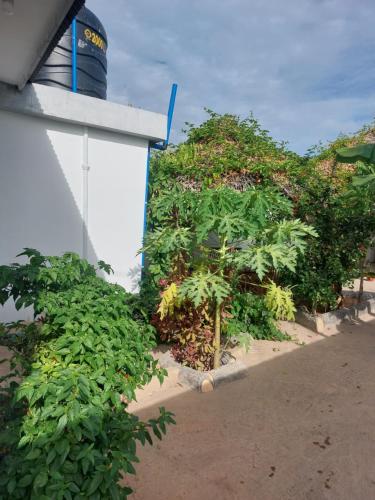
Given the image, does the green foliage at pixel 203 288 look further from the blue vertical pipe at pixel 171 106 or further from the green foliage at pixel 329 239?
the blue vertical pipe at pixel 171 106

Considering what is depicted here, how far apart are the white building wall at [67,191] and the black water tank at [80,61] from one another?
138cm

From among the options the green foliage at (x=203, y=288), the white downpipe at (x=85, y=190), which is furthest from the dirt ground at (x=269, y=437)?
the white downpipe at (x=85, y=190)

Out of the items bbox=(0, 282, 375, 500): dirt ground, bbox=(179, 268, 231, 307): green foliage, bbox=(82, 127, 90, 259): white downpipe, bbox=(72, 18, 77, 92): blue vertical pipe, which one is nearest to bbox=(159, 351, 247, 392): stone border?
bbox=(0, 282, 375, 500): dirt ground

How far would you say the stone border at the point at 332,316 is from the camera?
5.46m

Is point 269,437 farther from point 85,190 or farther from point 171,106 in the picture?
point 171,106

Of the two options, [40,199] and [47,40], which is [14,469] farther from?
[40,199]

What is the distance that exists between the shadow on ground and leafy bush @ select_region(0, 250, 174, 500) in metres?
0.92

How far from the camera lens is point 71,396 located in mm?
1415

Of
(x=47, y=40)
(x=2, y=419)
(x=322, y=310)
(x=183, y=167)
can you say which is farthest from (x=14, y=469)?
(x=322, y=310)

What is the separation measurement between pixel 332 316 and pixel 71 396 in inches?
209

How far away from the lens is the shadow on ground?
2248mm

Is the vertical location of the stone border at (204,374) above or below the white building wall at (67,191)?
below

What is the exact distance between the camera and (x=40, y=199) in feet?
14.5

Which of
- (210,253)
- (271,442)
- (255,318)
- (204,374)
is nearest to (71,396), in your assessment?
(271,442)
